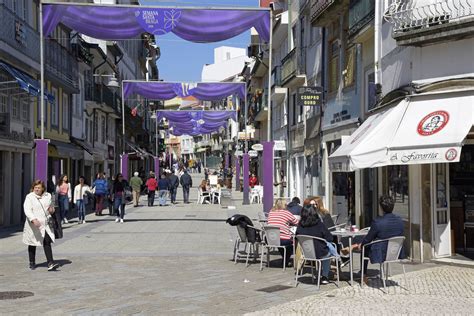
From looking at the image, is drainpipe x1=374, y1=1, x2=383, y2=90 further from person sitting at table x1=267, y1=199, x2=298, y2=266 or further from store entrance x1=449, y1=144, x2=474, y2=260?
person sitting at table x1=267, y1=199, x2=298, y2=266

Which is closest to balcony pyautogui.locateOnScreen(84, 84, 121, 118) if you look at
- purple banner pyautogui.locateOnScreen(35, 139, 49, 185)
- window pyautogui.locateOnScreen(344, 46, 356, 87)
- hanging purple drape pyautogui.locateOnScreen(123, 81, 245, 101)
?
hanging purple drape pyautogui.locateOnScreen(123, 81, 245, 101)

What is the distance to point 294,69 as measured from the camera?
28.2 m

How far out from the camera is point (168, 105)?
125m

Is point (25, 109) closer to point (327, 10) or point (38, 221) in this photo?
point (327, 10)

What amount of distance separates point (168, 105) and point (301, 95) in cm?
10536

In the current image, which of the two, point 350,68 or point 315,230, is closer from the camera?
point 315,230

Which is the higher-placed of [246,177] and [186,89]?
[186,89]

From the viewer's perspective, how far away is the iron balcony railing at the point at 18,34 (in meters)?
19.0

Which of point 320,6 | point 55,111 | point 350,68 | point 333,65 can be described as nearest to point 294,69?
point 333,65

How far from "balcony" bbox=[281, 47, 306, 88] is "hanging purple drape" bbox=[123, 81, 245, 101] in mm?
2232

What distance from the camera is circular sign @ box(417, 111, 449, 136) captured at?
10.7 metres

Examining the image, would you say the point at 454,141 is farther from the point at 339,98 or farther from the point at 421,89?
the point at 339,98

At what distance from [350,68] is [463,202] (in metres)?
6.39

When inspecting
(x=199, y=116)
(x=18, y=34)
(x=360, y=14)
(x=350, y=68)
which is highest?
(x=18, y=34)
